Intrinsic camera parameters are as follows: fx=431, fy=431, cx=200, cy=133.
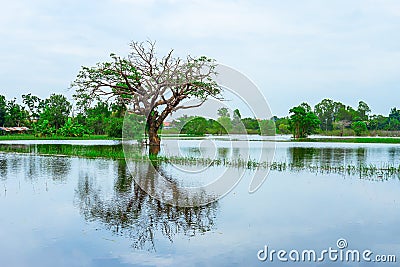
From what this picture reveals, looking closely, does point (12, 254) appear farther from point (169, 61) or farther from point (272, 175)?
point (169, 61)

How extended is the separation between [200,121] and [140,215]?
23.5m

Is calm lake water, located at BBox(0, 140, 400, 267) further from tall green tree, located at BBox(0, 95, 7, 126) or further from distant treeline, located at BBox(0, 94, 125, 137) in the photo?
tall green tree, located at BBox(0, 95, 7, 126)

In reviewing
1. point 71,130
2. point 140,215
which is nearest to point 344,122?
point 71,130

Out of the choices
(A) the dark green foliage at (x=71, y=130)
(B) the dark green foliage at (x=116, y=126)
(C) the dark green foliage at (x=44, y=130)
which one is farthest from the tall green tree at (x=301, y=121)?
(C) the dark green foliage at (x=44, y=130)

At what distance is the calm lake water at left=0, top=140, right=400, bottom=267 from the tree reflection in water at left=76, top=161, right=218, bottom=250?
0.7 inches

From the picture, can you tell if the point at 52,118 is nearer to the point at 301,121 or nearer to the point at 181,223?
the point at 301,121

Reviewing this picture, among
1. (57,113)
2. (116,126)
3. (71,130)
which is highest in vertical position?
(57,113)

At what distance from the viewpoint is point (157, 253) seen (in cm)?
593

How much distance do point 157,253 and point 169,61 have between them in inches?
704

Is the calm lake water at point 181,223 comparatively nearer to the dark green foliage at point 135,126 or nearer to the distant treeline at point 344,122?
the dark green foliage at point 135,126

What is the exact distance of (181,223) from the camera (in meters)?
7.44

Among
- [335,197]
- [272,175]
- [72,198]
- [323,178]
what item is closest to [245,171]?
[272,175]

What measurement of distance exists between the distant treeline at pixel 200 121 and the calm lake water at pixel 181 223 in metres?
14.4

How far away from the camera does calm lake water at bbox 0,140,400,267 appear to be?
5.86m
